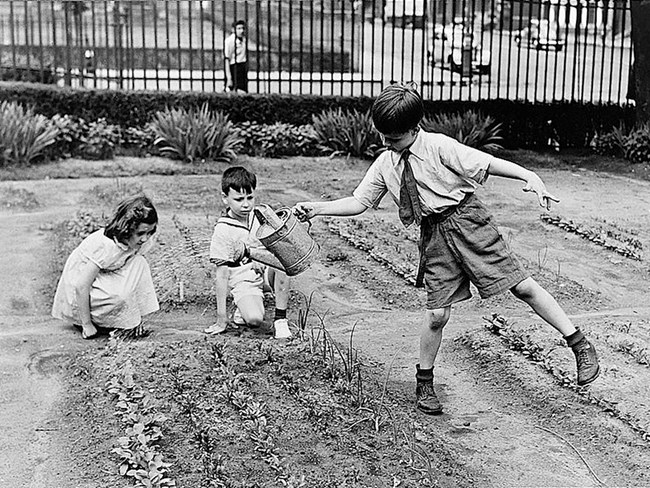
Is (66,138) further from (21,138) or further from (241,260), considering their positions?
(241,260)

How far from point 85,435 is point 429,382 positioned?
157 centimetres

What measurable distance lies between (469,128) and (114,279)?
27.7ft

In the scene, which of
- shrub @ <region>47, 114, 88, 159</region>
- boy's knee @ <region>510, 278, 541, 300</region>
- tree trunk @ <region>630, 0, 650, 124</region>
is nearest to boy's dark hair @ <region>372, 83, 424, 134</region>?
boy's knee @ <region>510, 278, 541, 300</region>

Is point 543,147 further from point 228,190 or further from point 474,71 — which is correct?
point 474,71

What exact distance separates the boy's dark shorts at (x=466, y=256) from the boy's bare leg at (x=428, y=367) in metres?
0.11

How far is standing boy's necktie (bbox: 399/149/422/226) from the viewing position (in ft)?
14.6

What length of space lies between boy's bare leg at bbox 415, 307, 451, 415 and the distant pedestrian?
12.0 m

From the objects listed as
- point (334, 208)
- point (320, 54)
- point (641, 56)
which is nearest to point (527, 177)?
point (334, 208)

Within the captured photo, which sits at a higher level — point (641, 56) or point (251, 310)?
point (641, 56)

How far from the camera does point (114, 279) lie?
5898 millimetres

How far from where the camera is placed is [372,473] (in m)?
3.83

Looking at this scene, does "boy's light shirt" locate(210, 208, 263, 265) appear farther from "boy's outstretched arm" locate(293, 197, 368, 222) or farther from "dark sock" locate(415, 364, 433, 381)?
"dark sock" locate(415, 364, 433, 381)

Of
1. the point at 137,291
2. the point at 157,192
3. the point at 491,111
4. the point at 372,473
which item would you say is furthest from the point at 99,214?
the point at 491,111

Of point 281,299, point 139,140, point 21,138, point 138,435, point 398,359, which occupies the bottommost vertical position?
point 398,359
